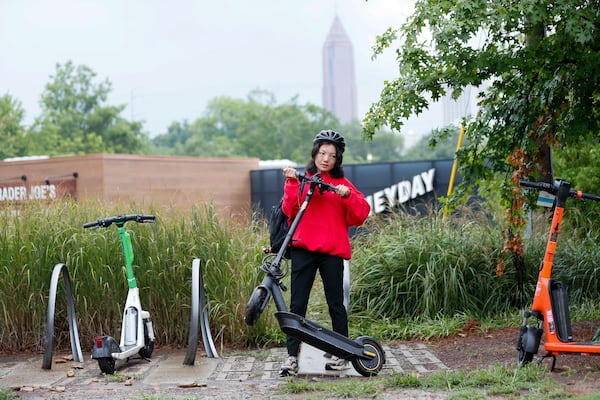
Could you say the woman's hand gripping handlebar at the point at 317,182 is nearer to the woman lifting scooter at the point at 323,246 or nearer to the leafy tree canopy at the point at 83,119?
the woman lifting scooter at the point at 323,246

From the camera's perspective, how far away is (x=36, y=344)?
797 cm

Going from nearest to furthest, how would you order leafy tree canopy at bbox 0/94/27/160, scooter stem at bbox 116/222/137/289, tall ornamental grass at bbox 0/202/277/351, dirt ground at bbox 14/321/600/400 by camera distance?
dirt ground at bbox 14/321/600/400 → scooter stem at bbox 116/222/137/289 → tall ornamental grass at bbox 0/202/277/351 → leafy tree canopy at bbox 0/94/27/160

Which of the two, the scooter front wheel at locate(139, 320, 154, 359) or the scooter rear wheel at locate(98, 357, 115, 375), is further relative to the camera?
the scooter front wheel at locate(139, 320, 154, 359)

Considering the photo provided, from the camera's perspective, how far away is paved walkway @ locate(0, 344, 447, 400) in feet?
20.1

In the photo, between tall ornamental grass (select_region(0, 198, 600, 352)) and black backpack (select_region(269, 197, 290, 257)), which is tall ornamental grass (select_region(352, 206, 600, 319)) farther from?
black backpack (select_region(269, 197, 290, 257))

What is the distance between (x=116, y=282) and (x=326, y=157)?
106 inches

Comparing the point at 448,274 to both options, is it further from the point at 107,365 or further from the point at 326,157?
the point at 107,365

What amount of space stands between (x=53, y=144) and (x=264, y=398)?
233 ft

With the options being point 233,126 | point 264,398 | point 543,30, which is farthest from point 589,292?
point 233,126

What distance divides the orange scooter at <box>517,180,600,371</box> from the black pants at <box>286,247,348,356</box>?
134 cm

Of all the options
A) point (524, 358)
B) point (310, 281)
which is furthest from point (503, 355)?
point (310, 281)

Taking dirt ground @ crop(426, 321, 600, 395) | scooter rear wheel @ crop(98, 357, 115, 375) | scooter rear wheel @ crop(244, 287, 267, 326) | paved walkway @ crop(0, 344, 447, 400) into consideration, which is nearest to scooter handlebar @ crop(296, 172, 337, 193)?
scooter rear wheel @ crop(244, 287, 267, 326)

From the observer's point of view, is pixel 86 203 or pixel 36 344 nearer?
pixel 36 344

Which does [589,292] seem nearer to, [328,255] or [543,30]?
[543,30]
